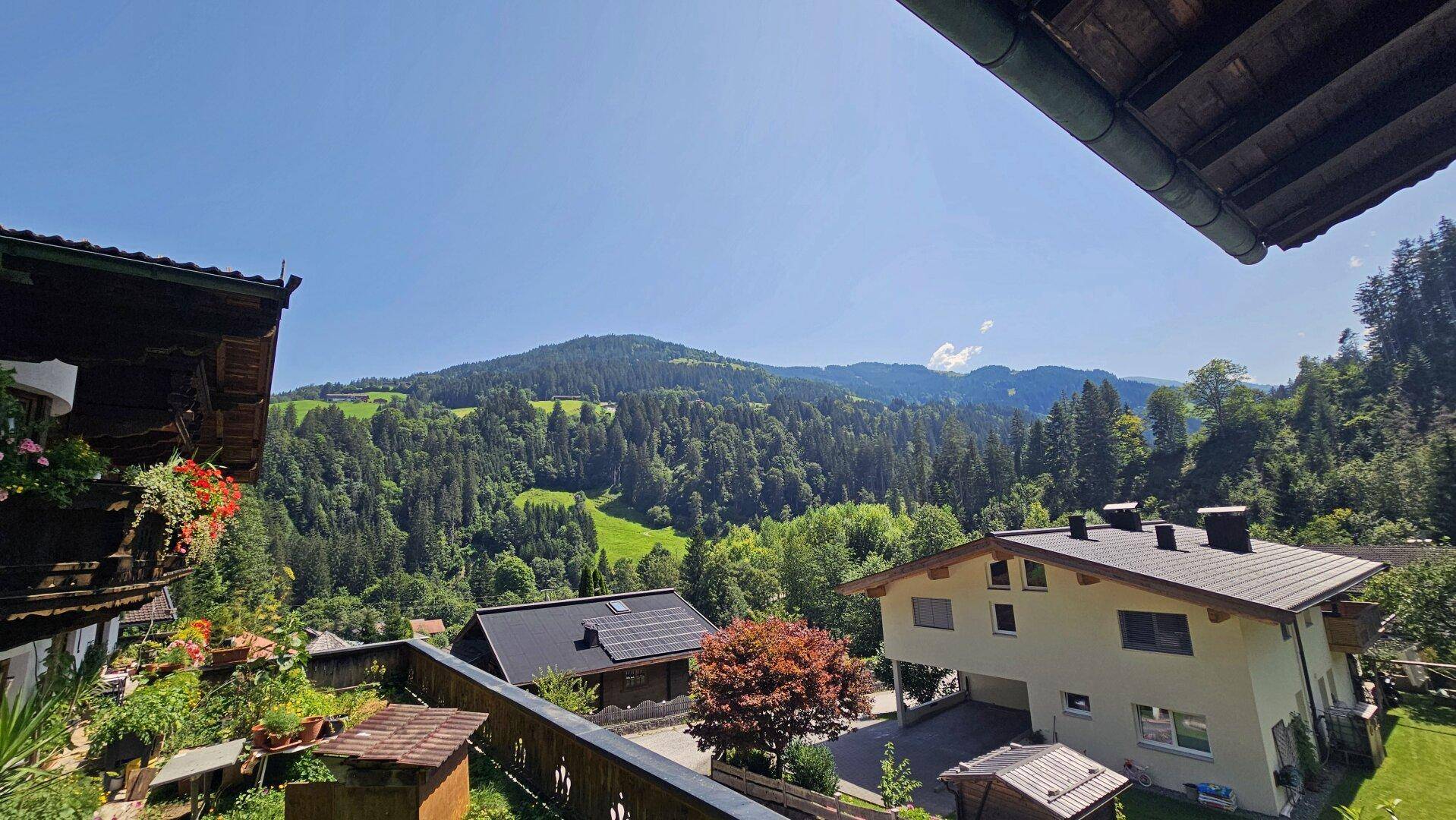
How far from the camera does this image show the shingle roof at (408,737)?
4859mm

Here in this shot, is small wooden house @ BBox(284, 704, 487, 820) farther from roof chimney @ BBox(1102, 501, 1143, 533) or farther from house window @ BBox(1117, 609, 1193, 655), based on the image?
roof chimney @ BBox(1102, 501, 1143, 533)

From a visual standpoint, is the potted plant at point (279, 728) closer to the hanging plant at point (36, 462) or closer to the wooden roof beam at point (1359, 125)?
the hanging plant at point (36, 462)

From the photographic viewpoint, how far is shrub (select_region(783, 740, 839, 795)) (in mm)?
16766

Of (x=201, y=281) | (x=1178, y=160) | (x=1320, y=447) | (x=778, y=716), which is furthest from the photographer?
(x=1320, y=447)

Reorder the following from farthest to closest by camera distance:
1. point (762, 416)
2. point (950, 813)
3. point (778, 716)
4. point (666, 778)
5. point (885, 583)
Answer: point (762, 416)
point (885, 583)
point (778, 716)
point (950, 813)
point (666, 778)

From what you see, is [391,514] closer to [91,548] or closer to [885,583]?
[885,583]

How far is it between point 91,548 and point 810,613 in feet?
169

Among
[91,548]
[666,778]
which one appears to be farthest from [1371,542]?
[91,548]

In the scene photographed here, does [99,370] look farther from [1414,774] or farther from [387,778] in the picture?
[1414,774]

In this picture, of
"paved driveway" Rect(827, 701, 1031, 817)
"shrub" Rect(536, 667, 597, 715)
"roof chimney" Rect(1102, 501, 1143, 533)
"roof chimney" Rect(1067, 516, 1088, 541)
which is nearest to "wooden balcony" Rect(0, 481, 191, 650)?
"paved driveway" Rect(827, 701, 1031, 817)

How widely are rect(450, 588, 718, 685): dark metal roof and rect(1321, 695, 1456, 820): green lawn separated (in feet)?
68.8

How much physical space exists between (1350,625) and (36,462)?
29.9 m

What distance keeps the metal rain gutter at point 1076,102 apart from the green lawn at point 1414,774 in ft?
53.9

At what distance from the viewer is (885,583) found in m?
23.0
